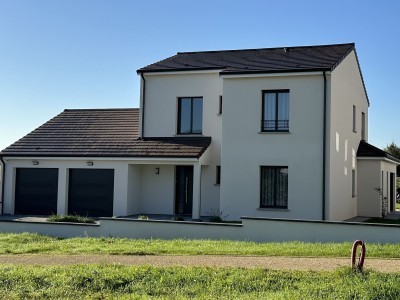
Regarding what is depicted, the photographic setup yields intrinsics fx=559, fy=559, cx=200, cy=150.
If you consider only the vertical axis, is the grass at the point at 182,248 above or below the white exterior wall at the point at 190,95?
below

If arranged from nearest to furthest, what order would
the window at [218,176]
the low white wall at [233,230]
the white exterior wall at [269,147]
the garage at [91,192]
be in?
the low white wall at [233,230] < the white exterior wall at [269,147] < the window at [218,176] < the garage at [91,192]

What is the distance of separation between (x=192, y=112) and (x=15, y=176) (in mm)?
8434

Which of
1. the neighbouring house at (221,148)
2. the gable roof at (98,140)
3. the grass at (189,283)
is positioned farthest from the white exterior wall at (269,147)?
the grass at (189,283)

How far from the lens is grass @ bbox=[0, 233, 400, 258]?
1290cm

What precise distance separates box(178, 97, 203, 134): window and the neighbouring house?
0.15ft

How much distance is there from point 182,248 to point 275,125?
9.35m

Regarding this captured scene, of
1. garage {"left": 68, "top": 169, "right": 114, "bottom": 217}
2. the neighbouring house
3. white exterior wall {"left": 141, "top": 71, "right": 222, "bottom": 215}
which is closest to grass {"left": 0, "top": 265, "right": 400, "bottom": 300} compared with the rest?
the neighbouring house

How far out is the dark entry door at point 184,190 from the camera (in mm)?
23922

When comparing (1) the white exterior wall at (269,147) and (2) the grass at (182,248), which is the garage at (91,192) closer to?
(1) the white exterior wall at (269,147)

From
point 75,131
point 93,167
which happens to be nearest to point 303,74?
point 93,167

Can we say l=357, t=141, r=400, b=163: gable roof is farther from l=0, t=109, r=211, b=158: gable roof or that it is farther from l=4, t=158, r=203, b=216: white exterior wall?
l=4, t=158, r=203, b=216: white exterior wall

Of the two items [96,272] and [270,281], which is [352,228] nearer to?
[270,281]

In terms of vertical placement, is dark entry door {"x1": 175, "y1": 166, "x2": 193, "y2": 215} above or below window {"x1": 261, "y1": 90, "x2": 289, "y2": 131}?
below

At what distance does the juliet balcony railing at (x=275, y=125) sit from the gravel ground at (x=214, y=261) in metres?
9.77
